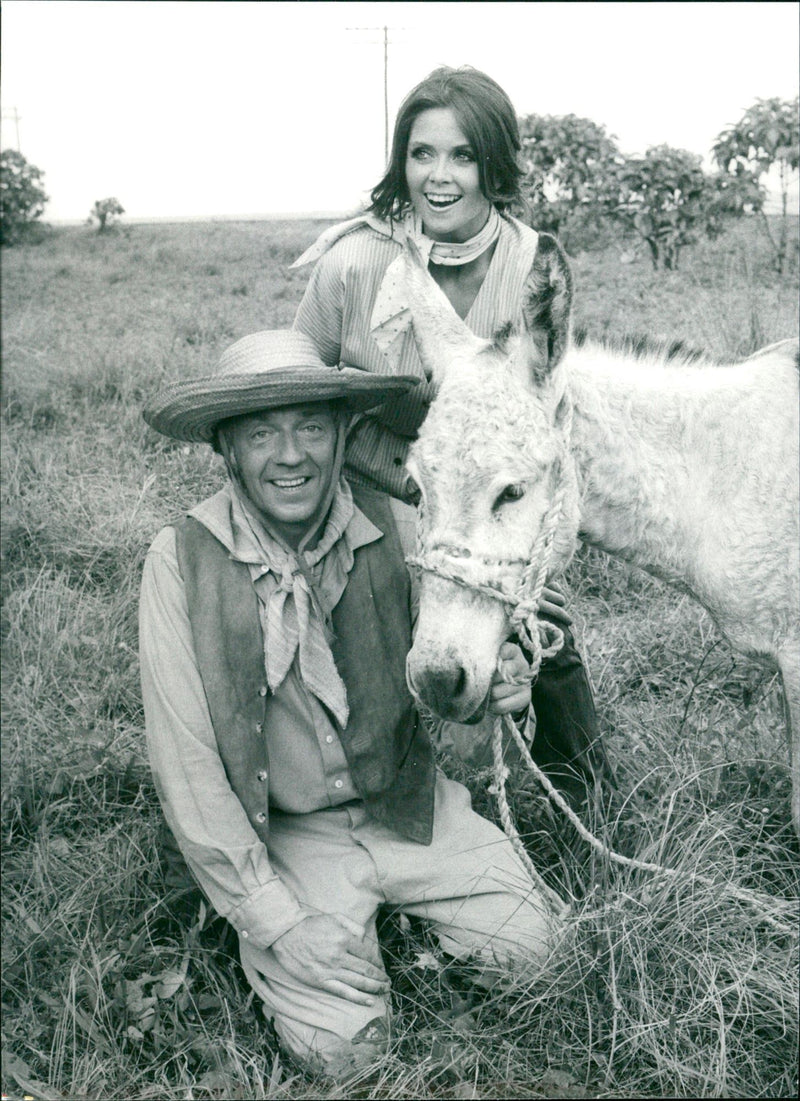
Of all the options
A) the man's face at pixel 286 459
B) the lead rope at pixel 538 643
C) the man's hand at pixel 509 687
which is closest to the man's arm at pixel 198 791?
the man's face at pixel 286 459

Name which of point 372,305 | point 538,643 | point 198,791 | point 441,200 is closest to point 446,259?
point 441,200

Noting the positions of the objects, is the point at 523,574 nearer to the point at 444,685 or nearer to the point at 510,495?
the point at 510,495

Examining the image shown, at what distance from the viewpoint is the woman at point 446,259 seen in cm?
310

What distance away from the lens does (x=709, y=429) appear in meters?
2.72

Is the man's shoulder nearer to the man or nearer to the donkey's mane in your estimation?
the man

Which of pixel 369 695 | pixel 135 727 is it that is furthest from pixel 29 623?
pixel 369 695

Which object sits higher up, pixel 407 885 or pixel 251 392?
pixel 251 392

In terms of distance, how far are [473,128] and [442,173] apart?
0.62 ft

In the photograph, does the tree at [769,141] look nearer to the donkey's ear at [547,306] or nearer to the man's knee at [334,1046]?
the donkey's ear at [547,306]

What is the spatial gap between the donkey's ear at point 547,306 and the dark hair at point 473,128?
102 centimetres

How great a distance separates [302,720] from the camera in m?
2.76

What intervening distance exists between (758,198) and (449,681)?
801 cm

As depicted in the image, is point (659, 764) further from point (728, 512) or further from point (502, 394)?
point (502, 394)

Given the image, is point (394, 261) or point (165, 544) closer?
point (165, 544)
